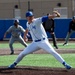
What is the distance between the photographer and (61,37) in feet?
103

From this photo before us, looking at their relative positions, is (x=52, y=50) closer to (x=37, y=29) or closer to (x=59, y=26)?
(x=37, y=29)

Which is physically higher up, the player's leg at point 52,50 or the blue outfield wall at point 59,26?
the player's leg at point 52,50

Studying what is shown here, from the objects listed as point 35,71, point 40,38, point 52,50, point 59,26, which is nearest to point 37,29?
point 40,38

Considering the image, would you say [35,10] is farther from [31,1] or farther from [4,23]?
[4,23]

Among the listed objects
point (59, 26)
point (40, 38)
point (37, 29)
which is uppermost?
point (37, 29)

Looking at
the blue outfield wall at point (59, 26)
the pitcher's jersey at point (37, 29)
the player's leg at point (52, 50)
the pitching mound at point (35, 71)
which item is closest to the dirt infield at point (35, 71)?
the pitching mound at point (35, 71)

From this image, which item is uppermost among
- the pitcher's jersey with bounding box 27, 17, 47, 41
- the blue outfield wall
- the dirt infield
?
the pitcher's jersey with bounding box 27, 17, 47, 41

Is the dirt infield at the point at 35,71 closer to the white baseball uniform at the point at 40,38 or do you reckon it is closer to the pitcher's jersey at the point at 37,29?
the white baseball uniform at the point at 40,38

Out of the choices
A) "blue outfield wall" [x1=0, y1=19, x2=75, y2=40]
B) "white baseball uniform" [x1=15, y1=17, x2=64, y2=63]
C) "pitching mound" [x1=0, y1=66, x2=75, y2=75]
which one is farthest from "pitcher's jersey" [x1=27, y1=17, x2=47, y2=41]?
"blue outfield wall" [x1=0, y1=19, x2=75, y2=40]

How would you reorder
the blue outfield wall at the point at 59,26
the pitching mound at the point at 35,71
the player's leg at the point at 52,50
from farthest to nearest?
1. the blue outfield wall at the point at 59,26
2. the player's leg at the point at 52,50
3. the pitching mound at the point at 35,71

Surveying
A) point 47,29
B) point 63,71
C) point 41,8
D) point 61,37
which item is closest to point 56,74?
point 63,71

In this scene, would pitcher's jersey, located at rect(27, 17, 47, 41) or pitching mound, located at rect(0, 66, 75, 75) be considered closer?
pitching mound, located at rect(0, 66, 75, 75)

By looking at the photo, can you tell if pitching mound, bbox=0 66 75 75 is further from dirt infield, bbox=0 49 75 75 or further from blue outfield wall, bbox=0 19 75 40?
blue outfield wall, bbox=0 19 75 40

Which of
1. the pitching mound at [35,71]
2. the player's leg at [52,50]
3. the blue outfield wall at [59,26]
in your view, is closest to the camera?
the pitching mound at [35,71]
